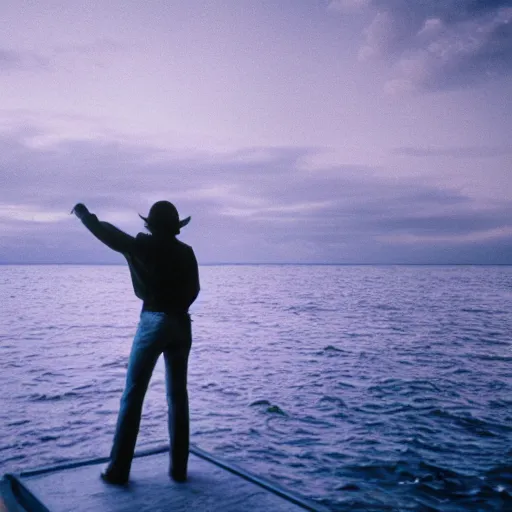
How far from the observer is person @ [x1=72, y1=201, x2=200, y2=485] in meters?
4.50

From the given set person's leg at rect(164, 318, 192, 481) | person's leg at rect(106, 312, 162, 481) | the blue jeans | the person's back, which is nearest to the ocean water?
person's leg at rect(164, 318, 192, 481)

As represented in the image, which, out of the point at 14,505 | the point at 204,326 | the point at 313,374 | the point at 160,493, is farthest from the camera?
the point at 204,326

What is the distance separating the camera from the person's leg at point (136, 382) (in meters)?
4.50

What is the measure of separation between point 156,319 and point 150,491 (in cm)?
161

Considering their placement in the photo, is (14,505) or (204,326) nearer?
(14,505)

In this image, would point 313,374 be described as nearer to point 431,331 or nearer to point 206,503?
point 206,503

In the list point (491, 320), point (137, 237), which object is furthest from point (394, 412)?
point (491, 320)

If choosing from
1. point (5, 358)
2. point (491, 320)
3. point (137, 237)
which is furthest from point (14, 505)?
point (491, 320)

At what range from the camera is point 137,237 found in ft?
15.2

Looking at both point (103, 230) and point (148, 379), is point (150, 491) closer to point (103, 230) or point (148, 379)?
point (148, 379)

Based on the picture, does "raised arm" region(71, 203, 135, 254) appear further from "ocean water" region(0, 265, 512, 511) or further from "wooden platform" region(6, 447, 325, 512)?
"ocean water" region(0, 265, 512, 511)

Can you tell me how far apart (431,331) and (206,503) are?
20361mm

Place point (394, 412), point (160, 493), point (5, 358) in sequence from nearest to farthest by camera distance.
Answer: point (160, 493) < point (394, 412) < point (5, 358)

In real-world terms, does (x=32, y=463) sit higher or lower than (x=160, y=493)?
lower
